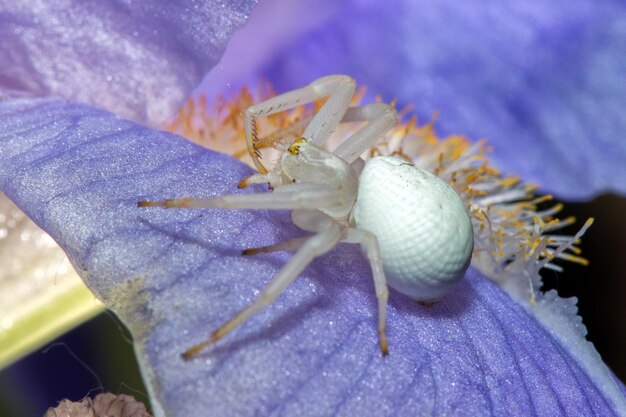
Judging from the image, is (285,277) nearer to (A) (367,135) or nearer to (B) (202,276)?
(B) (202,276)

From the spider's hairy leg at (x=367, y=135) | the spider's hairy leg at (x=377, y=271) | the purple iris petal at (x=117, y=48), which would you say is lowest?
the purple iris petal at (x=117, y=48)

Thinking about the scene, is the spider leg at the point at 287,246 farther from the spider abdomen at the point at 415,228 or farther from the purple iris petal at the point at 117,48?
the purple iris petal at the point at 117,48

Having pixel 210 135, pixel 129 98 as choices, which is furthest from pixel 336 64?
pixel 129 98

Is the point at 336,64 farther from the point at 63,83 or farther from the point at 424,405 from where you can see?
the point at 424,405

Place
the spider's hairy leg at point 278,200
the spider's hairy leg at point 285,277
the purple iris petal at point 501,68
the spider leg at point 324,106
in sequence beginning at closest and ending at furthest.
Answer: the spider's hairy leg at point 285,277 < the spider's hairy leg at point 278,200 < the spider leg at point 324,106 < the purple iris petal at point 501,68

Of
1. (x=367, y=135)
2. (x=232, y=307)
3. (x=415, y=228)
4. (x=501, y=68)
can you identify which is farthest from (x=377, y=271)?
(x=501, y=68)

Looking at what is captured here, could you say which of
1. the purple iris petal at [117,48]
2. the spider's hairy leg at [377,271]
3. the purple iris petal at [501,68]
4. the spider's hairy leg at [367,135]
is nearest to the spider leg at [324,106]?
the spider's hairy leg at [367,135]
